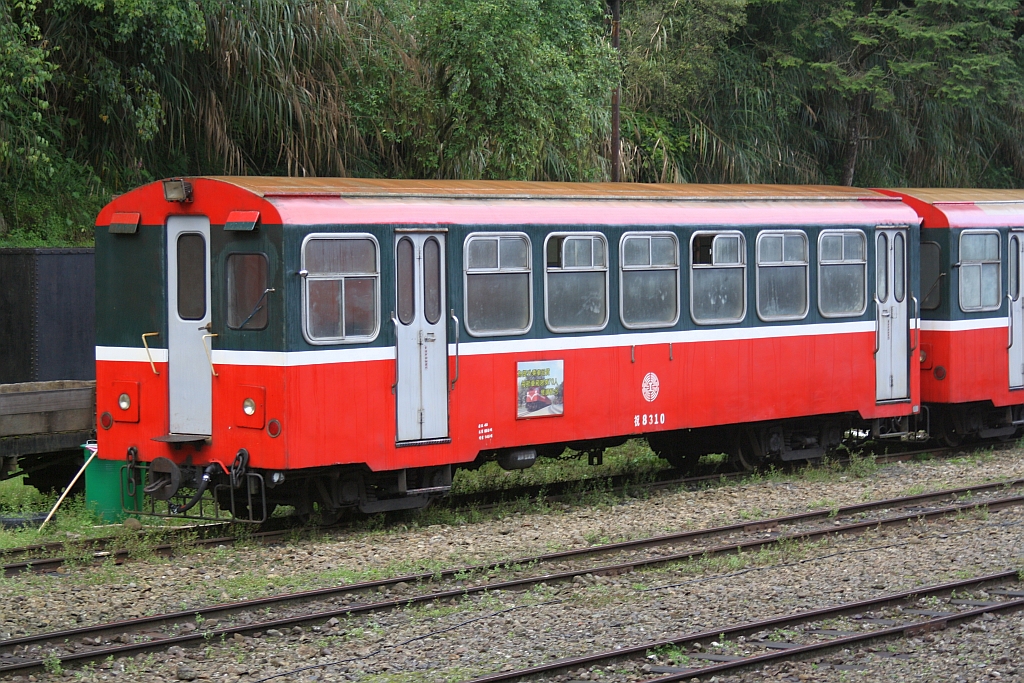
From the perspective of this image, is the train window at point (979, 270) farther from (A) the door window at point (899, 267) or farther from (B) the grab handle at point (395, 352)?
(B) the grab handle at point (395, 352)

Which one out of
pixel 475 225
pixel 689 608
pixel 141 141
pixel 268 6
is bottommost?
pixel 689 608

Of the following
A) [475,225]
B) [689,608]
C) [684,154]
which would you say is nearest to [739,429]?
[475,225]

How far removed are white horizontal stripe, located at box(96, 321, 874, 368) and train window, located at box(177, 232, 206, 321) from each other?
1.37ft

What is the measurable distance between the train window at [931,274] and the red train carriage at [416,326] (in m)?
2.65

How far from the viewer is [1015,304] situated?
17.4m

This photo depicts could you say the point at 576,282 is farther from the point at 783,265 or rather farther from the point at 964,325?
the point at 964,325

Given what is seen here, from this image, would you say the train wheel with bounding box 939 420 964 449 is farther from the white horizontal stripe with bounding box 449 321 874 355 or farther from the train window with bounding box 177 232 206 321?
the train window with bounding box 177 232 206 321

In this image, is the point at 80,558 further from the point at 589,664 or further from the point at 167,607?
the point at 589,664

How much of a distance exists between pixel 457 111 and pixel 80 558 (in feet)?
39.4

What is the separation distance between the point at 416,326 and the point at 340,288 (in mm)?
825

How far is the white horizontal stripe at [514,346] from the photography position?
36.3 ft

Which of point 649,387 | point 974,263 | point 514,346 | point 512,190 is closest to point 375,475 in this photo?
point 514,346

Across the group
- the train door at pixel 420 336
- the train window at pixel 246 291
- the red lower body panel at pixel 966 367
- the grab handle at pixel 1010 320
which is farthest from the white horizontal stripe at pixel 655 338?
Answer: the grab handle at pixel 1010 320

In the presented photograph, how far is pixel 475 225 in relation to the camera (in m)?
12.1
